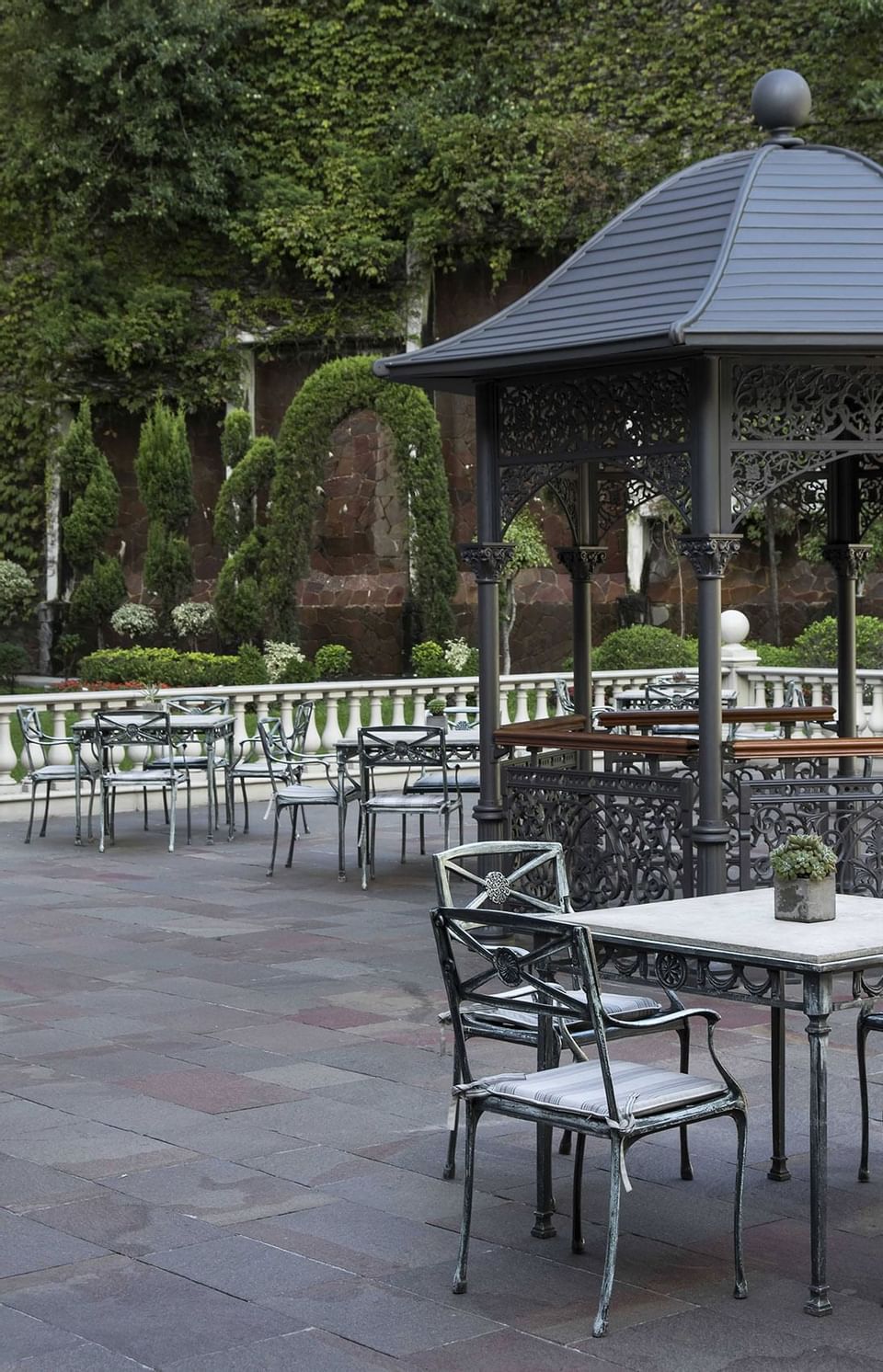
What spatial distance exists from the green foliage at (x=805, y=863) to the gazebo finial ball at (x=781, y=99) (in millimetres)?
5190

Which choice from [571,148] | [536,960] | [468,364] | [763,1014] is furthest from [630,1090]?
[571,148]

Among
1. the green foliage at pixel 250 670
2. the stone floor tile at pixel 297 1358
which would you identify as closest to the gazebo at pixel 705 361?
the stone floor tile at pixel 297 1358

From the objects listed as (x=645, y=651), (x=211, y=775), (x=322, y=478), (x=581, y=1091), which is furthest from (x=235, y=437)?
(x=581, y=1091)

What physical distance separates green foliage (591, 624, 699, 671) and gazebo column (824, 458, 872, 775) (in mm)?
9267

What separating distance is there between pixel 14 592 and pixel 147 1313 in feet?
82.4

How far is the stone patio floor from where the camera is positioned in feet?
12.5

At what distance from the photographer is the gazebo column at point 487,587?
8812 mm

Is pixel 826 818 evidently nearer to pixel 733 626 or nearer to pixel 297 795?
pixel 297 795

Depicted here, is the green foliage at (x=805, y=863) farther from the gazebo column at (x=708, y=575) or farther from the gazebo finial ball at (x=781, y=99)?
the gazebo finial ball at (x=781, y=99)

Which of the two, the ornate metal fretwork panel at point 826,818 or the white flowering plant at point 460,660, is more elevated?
the white flowering plant at point 460,660

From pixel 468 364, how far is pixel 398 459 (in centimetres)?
1442

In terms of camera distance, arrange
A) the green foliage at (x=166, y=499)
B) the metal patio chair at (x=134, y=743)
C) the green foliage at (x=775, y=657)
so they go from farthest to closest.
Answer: the green foliage at (x=166, y=499), the green foliage at (x=775, y=657), the metal patio chair at (x=134, y=743)

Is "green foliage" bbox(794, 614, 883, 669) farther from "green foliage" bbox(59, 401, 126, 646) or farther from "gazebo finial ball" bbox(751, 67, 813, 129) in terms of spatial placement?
"green foliage" bbox(59, 401, 126, 646)

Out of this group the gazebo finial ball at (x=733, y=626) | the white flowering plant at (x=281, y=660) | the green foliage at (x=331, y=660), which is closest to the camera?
the gazebo finial ball at (x=733, y=626)
